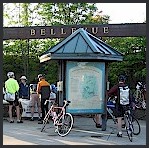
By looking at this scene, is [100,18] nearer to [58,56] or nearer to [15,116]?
[15,116]

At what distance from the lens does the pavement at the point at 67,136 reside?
8680 mm

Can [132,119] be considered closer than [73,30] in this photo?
Yes

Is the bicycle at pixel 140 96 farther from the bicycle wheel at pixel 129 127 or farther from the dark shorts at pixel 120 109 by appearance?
the dark shorts at pixel 120 109

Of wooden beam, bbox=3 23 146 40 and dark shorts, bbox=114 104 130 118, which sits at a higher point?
wooden beam, bbox=3 23 146 40

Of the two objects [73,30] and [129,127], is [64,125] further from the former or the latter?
[73,30]

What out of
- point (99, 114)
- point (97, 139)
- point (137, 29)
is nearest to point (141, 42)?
point (137, 29)

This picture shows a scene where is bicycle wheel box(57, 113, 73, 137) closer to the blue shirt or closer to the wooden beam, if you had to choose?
the blue shirt

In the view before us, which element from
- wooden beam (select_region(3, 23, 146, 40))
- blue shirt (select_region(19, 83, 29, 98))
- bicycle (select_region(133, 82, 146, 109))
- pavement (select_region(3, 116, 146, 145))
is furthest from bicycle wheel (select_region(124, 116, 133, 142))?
wooden beam (select_region(3, 23, 146, 40))

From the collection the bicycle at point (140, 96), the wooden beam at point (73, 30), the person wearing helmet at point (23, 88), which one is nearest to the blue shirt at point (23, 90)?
the person wearing helmet at point (23, 88)

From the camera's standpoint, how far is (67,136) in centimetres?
959

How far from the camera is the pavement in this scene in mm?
8680

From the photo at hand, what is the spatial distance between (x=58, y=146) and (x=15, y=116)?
5808mm

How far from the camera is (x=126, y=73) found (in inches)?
760

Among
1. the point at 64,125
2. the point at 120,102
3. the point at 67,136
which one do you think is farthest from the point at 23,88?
the point at 120,102
